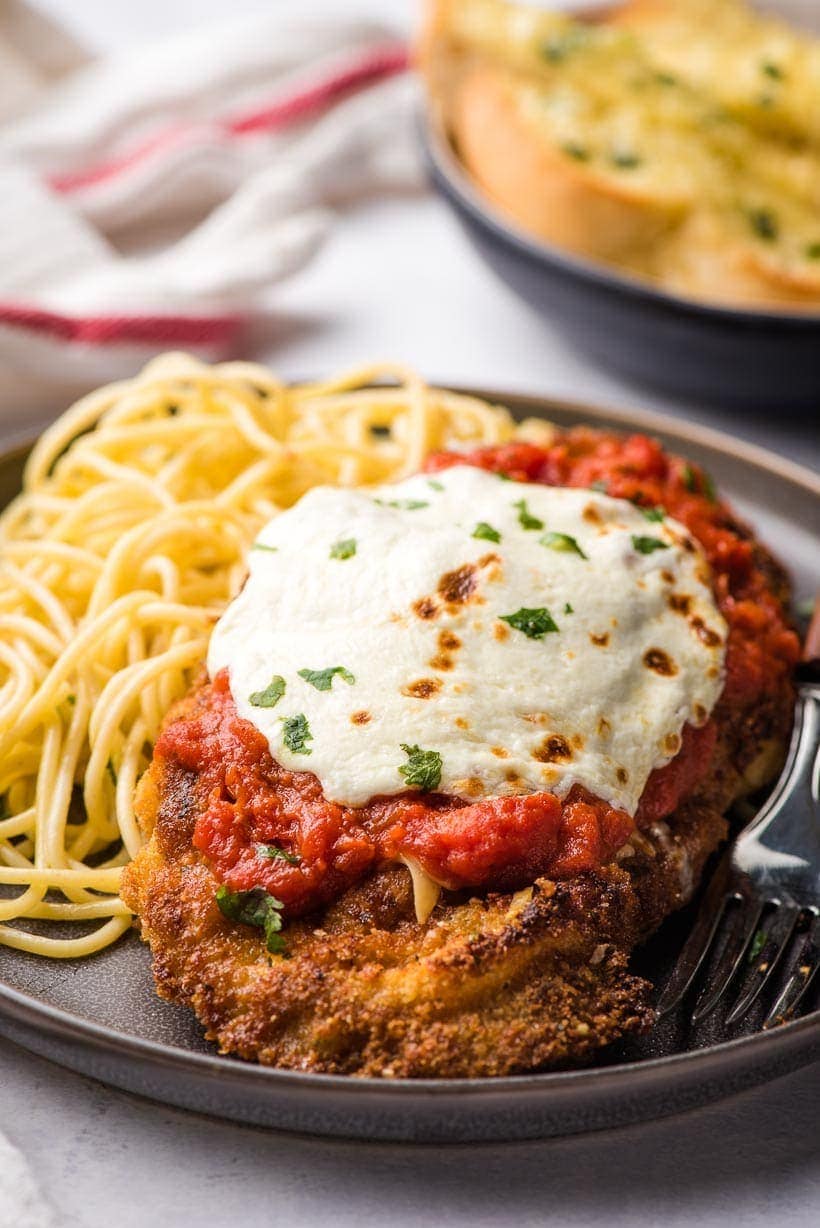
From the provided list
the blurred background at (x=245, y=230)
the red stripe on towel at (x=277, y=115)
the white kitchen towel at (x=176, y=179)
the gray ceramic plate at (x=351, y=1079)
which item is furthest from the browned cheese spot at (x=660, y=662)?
the red stripe on towel at (x=277, y=115)

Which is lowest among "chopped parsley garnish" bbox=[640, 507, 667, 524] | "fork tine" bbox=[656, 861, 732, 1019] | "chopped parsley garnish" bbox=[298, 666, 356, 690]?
"fork tine" bbox=[656, 861, 732, 1019]

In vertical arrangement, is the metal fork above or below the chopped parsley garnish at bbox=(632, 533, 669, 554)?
below

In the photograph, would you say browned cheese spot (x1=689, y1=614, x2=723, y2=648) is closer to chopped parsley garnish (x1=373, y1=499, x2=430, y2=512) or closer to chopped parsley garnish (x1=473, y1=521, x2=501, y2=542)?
chopped parsley garnish (x1=473, y1=521, x2=501, y2=542)

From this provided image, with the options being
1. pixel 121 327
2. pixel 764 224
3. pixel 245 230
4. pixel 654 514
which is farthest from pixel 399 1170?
pixel 245 230

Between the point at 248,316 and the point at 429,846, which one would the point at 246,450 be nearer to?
the point at 248,316

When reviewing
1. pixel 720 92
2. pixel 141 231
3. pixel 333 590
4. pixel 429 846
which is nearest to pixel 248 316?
pixel 141 231

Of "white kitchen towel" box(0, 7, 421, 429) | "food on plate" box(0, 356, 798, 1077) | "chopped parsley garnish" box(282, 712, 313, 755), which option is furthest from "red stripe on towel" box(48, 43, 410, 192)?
"chopped parsley garnish" box(282, 712, 313, 755)
